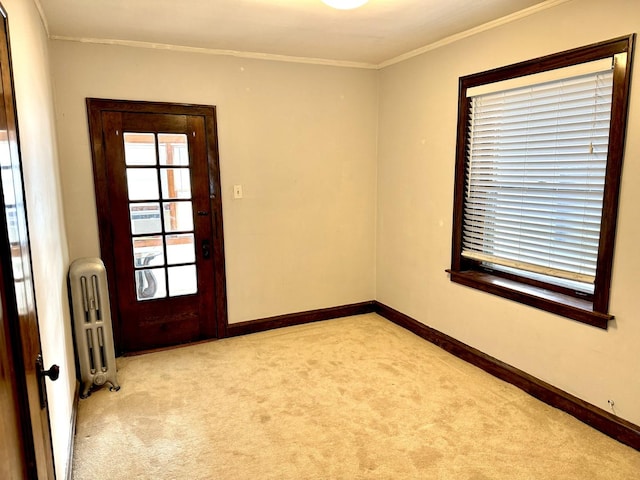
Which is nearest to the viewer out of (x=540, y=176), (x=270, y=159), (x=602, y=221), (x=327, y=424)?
(x=602, y=221)

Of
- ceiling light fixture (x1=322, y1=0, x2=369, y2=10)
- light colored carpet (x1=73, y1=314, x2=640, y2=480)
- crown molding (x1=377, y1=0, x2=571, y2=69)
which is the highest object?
crown molding (x1=377, y1=0, x2=571, y2=69)

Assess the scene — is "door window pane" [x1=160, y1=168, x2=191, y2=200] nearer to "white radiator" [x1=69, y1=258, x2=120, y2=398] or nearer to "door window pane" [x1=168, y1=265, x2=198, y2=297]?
"door window pane" [x1=168, y1=265, x2=198, y2=297]

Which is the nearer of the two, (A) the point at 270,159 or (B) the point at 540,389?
(B) the point at 540,389

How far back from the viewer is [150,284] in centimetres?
358

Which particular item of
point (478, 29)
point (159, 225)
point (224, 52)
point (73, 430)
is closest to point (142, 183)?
point (159, 225)

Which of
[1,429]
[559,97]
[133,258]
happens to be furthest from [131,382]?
[559,97]

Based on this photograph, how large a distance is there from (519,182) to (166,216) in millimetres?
2728

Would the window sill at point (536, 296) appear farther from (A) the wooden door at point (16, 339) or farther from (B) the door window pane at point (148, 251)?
(A) the wooden door at point (16, 339)

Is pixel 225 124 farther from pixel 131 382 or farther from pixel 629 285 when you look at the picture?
pixel 629 285

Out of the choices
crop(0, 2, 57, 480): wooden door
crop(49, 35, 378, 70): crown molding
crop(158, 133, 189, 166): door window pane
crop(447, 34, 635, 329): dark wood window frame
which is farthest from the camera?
crop(158, 133, 189, 166): door window pane

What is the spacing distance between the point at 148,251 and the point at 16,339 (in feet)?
8.38

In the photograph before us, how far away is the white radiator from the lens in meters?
2.82

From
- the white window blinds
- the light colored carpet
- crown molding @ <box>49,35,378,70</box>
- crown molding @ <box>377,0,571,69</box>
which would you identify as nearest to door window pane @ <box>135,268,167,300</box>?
the light colored carpet

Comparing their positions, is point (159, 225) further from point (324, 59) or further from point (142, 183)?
point (324, 59)
